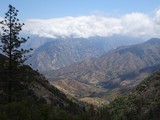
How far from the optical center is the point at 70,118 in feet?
69.1

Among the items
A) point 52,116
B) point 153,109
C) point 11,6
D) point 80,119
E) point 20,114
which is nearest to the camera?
point 52,116

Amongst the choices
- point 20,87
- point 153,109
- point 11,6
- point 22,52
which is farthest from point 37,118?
point 153,109

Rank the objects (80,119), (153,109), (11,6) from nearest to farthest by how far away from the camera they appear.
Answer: (80,119)
(11,6)
(153,109)

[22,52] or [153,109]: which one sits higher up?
[22,52]

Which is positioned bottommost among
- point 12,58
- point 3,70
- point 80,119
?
point 80,119

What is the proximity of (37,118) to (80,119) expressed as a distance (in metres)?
5.86

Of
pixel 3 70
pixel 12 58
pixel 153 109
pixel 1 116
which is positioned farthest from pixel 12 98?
pixel 153 109

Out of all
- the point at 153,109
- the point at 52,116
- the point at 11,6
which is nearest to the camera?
the point at 52,116

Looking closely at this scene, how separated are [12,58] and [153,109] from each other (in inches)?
3433

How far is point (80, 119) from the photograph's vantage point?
22375 millimetres

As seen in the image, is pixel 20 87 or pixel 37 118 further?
pixel 20 87

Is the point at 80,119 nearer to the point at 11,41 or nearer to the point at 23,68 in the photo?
the point at 23,68

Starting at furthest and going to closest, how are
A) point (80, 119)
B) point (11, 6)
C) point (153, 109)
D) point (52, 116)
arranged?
1. point (153, 109)
2. point (11, 6)
3. point (80, 119)
4. point (52, 116)

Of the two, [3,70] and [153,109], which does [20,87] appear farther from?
[153,109]
